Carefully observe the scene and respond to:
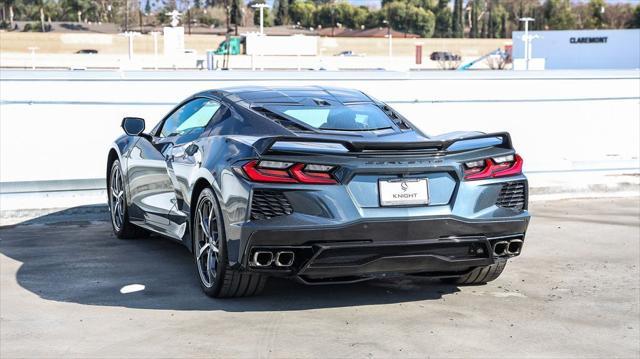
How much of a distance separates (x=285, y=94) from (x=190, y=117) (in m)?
0.84

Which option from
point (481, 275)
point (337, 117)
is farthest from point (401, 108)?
point (481, 275)

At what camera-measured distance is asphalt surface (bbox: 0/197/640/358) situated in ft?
17.7

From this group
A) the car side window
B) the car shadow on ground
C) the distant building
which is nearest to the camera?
the car shadow on ground

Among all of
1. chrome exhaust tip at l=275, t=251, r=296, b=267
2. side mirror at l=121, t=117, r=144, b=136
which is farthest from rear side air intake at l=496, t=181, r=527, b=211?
side mirror at l=121, t=117, r=144, b=136

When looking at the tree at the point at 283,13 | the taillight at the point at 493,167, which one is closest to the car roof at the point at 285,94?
the taillight at the point at 493,167

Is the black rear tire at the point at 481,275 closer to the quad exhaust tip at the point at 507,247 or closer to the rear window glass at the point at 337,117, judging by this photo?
the quad exhaust tip at the point at 507,247

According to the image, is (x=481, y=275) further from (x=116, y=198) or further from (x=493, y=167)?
(x=116, y=198)

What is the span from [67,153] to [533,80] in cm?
736

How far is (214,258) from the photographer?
21.0 feet

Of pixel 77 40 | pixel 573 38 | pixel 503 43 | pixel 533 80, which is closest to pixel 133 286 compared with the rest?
pixel 533 80

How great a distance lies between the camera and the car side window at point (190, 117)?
736 centimetres

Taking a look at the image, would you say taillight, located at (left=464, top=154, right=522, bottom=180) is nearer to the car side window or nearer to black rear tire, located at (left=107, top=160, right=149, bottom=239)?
the car side window

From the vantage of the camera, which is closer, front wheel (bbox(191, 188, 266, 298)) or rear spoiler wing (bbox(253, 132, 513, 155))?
rear spoiler wing (bbox(253, 132, 513, 155))

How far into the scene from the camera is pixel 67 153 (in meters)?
11.9
